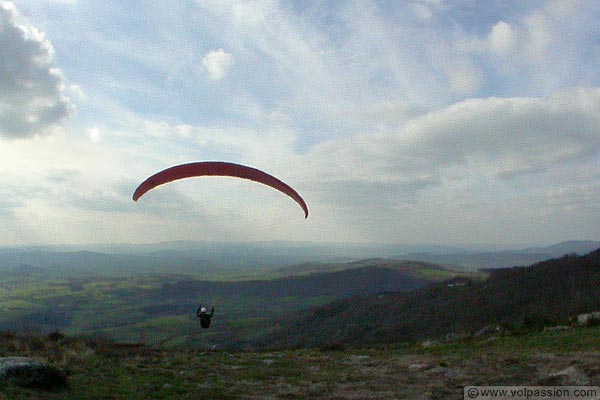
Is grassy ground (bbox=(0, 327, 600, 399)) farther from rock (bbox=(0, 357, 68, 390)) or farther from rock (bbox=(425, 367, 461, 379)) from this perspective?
rock (bbox=(0, 357, 68, 390))

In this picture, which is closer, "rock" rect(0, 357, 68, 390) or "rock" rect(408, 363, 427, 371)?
"rock" rect(0, 357, 68, 390)

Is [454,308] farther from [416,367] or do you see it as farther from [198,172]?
[198,172]

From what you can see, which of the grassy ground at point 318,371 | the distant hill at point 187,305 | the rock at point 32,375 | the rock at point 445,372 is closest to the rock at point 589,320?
the grassy ground at point 318,371

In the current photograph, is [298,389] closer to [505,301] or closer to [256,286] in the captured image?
[505,301]

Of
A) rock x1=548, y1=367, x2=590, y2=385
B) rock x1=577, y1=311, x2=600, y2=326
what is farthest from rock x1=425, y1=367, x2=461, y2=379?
rock x1=577, y1=311, x2=600, y2=326

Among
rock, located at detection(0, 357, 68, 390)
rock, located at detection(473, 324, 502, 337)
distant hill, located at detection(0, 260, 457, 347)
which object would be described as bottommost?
distant hill, located at detection(0, 260, 457, 347)

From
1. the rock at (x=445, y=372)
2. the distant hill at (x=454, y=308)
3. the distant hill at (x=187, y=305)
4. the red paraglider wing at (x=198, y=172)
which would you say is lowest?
the distant hill at (x=187, y=305)

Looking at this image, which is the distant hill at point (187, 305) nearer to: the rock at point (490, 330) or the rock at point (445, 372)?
the rock at point (490, 330)
